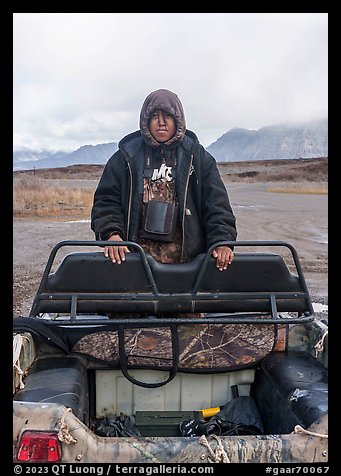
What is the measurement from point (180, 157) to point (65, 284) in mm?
1345

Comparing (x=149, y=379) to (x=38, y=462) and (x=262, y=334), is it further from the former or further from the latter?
(x=38, y=462)

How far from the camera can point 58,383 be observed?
276 cm

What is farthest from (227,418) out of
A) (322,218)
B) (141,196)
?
(322,218)

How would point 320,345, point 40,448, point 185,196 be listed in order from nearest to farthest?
point 40,448 < point 320,345 < point 185,196

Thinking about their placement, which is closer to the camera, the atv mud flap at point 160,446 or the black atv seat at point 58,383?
the atv mud flap at point 160,446

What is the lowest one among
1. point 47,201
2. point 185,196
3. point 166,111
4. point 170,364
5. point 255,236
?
point 170,364

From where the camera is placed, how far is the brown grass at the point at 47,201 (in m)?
18.8

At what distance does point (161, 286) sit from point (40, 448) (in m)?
1.10

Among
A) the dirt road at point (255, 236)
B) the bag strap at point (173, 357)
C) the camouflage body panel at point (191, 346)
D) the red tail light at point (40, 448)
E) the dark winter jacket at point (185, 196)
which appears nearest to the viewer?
the red tail light at point (40, 448)

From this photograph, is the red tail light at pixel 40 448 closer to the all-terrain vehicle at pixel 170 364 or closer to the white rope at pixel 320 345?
the all-terrain vehicle at pixel 170 364

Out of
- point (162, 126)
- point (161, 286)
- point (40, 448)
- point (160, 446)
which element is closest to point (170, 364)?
point (161, 286)

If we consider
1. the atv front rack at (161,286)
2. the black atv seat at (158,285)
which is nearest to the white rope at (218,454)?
the atv front rack at (161,286)

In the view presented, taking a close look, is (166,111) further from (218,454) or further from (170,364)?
(218,454)

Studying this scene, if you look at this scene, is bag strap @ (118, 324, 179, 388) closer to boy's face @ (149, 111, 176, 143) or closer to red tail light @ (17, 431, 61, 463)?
red tail light @ (17, 431, 61, 463)
